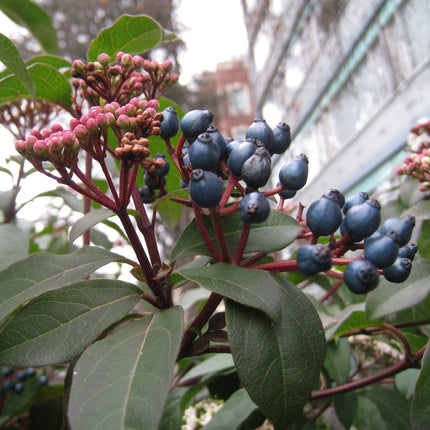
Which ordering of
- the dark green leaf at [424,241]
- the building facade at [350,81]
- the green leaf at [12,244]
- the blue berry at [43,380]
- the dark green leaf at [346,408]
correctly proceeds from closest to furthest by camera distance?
the green leaf at [12,244]
the dark green leaf at [346,408]
the dark green leaf at [424,241]
the blue berry at [43,380]
the building facade at [350,81]

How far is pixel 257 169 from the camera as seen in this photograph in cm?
73

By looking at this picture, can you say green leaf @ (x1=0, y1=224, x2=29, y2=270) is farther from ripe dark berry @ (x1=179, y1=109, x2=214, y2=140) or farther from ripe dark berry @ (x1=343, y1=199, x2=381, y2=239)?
ripe dark berry @ (x1=343, y1=199, x2=381, y2=239)

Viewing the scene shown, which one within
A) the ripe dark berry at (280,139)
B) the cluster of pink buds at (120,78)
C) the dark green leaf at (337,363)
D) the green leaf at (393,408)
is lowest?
the green leaf at (393,408)

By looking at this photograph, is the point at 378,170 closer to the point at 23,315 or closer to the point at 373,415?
the point at 373,415

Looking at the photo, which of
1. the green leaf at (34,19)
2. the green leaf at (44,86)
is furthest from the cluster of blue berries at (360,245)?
the green leaf at (34,19)

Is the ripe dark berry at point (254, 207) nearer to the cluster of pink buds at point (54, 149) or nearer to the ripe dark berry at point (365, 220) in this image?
the ripe dark berry at point (365, 220)

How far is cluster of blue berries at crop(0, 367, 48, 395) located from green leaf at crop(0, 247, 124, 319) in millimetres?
902

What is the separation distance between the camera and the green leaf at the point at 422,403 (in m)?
0.79

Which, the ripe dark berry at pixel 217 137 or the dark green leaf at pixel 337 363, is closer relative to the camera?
the ripe dark berry at pixel 217 137

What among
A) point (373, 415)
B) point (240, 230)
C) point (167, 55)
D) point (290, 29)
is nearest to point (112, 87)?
point (240, 230)

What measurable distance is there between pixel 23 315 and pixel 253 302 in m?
0.40

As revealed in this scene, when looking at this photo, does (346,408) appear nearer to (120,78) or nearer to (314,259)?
(314,259)

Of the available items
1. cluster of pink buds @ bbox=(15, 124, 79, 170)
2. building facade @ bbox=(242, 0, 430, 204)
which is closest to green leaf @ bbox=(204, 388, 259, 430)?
cluster of pink buds @ bbox=(15, 124, 79, 170)

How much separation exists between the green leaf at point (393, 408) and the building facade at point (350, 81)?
5.43 m
